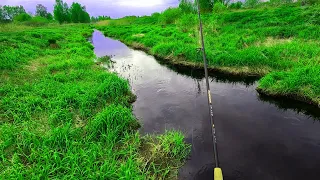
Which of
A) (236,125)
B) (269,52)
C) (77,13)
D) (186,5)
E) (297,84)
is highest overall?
(77,13)

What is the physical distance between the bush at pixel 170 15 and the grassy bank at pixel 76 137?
106ft

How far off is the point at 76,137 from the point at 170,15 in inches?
1476

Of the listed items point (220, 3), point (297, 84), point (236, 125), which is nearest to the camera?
point (236, 125)

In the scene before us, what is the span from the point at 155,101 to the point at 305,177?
694 cm

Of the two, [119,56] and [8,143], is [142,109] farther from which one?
[119,56]

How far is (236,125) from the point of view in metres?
8.64

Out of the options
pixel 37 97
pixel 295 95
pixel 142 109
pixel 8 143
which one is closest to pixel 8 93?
pixel 37 97

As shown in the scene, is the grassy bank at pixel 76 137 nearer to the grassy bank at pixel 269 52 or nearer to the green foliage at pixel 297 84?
the green foliage at pixel 297 84

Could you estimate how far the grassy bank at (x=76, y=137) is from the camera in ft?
19.0

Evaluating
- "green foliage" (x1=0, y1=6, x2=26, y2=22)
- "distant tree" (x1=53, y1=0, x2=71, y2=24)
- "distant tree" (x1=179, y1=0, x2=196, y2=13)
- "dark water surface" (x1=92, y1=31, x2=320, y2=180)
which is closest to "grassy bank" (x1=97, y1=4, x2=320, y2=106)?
"dark water surface" (x1=92, y1=31, x2=320, y2=180)

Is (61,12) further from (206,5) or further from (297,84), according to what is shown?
(297,84)

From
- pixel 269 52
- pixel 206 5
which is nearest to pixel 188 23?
pixel 269 52

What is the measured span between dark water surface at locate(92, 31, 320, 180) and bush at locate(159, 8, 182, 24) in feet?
97.1

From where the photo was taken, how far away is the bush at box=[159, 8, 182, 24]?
40750 millimetres
